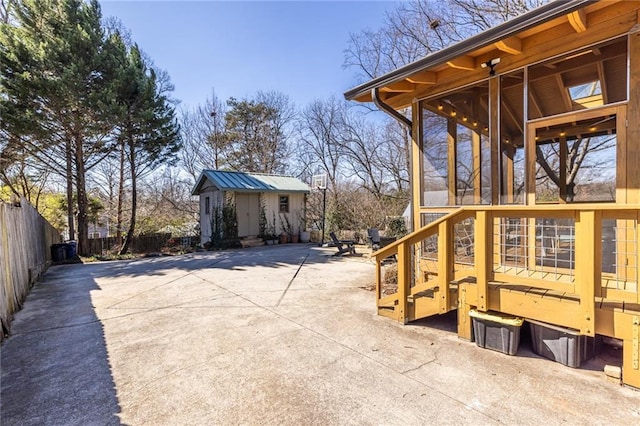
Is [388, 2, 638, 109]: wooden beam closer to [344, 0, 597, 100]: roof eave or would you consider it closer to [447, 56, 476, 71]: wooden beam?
[447, 56, 476, 71]: wooden beam

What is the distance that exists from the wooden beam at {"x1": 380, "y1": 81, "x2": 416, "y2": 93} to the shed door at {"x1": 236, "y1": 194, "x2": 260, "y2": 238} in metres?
10.2

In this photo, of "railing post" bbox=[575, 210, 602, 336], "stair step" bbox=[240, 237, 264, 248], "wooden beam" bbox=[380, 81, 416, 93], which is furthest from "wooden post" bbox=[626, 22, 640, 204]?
"stair step" bbox=[240, 237, 264, 248]

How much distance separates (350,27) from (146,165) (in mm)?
11614

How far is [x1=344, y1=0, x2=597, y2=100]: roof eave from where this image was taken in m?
2.86

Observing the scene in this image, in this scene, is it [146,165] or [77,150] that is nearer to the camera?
[77,150]

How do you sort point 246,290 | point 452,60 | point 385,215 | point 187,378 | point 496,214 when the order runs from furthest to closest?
1. point 385,215
2. point 246,290
3. point 452,60
4. point 496,214
5. point 187,378

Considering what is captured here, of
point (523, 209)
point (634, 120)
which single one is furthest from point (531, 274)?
point (634, 120)

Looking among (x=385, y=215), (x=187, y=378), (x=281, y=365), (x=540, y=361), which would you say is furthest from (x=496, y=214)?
(x=385, y=215)

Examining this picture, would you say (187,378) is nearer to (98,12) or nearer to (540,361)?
(540,361)

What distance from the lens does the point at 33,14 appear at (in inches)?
415

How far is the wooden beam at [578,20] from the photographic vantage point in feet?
9.63

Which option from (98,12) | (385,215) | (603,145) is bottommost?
(385,215)

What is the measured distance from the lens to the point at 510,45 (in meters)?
3.47

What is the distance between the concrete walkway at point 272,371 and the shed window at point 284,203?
10.2m
